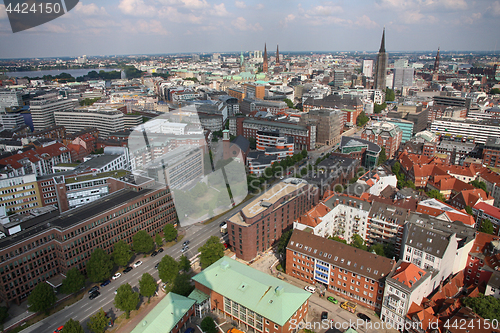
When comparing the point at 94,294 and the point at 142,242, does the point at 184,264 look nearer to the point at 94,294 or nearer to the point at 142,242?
the point at 142,242

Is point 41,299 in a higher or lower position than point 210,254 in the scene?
lower

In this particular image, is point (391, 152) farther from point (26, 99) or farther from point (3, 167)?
point (26, 99)

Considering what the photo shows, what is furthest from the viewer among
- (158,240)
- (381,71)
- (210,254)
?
(381,71)

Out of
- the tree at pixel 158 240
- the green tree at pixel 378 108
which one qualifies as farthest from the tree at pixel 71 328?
the green tree at pixel 378 108

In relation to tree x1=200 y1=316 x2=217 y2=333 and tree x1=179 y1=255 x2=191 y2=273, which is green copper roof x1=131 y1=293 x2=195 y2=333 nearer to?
tree x1=200 y1=316 x2=217 y2=333

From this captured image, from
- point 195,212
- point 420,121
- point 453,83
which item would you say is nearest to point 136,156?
point 195,212

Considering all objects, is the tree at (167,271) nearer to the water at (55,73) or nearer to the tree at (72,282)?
the tree at (72,282)

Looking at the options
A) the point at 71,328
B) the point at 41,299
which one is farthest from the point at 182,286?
the point at 41,299
